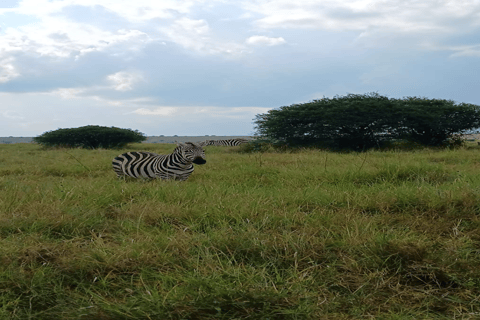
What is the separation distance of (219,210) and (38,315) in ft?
5.55

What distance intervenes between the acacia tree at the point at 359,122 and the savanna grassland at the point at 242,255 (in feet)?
33.6

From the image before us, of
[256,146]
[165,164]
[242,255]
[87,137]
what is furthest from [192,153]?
[87,137]

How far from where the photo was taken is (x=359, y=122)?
1380 cm

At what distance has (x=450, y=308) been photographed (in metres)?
2.14

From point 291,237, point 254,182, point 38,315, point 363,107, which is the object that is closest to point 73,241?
point 38,315

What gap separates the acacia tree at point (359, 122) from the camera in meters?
14.0

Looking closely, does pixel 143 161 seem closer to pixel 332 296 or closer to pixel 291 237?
pixel 291 237

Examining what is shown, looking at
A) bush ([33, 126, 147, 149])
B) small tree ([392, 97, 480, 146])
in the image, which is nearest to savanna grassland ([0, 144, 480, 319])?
small tree ([392, 97, 480, 146])

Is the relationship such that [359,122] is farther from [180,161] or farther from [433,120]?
[180,161]

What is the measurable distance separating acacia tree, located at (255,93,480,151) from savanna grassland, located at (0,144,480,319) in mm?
10255

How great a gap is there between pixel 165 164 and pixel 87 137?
15.1m

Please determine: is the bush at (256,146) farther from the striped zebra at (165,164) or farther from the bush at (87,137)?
the striped zebra at (165,164)

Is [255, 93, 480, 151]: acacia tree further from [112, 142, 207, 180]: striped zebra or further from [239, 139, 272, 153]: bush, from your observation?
[112, 142, 207, 180]: striped zebra

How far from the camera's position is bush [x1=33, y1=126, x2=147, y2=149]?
63.0 ft
